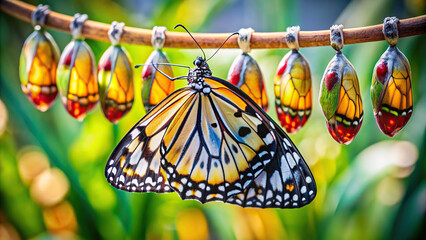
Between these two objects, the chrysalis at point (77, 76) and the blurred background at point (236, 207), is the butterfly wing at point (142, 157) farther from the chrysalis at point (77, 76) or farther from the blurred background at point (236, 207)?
the blurred background at point (236, 207)

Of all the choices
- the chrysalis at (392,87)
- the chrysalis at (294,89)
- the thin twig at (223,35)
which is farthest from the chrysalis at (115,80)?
the chrysalis at (392,87)

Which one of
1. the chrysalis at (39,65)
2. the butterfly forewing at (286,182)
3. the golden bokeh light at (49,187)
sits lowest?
the golden bokeh light at (49,187)

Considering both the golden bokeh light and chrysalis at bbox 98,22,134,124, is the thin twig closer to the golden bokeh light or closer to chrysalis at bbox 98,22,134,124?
chrysalis at bbox 98,22,134,124

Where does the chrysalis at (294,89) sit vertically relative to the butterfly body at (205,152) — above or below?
above

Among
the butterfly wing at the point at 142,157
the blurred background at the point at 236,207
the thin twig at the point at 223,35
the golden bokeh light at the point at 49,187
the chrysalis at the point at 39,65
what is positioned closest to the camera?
the thin twig at the point at 223,35

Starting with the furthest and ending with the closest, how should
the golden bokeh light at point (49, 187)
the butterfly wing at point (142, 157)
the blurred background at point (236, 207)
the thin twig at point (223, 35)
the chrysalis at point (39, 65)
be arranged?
1. the golden bokeh light at point (49, 187)
2. the blurred background at point (236, 207)
3. the chrysalis at point (39, 65)
4. the butterfly wing at point (142, 157)
5. the thin twig at point (223, 35)

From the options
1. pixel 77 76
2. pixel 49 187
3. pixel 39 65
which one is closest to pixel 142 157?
pixel 77 76

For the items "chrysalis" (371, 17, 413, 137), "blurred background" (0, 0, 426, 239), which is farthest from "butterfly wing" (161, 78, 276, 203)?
"blurred background" (0, 0, 426, 239)
